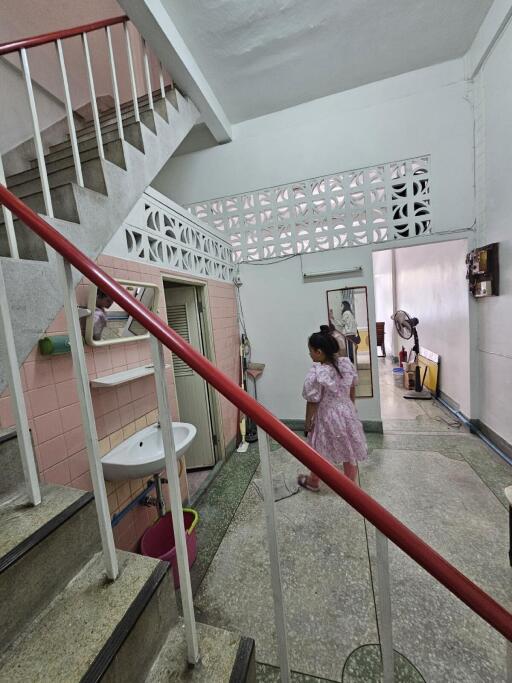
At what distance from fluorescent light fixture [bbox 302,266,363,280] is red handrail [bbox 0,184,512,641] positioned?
2.96 m

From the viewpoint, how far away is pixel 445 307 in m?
3.78

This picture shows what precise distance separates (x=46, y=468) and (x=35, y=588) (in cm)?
67

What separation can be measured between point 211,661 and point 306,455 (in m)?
0.67

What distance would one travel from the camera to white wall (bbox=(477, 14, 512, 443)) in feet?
7.91

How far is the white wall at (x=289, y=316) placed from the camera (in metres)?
3.32

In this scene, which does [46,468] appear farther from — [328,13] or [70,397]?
[328,13]

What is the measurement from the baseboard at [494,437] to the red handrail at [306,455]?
2.94m

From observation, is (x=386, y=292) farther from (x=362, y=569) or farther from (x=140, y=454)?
(x=140, y=454)

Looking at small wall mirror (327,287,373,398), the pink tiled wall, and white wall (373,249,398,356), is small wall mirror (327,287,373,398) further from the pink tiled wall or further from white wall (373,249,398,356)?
white wall (373,249,398,356)

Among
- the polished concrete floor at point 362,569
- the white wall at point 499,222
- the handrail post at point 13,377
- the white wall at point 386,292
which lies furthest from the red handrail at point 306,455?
the white wall at point 386,292

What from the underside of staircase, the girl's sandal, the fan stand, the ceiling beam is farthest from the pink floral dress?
the ceiling beam

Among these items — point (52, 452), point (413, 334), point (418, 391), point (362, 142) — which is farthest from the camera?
point (413, 334)

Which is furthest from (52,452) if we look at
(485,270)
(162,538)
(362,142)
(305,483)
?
(362,142)

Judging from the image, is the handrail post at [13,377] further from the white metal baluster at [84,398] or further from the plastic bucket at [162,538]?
the plastic bucket at [162,538]
